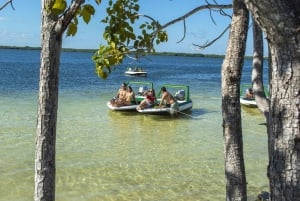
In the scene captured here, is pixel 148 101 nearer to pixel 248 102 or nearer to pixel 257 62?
pixel 248 102

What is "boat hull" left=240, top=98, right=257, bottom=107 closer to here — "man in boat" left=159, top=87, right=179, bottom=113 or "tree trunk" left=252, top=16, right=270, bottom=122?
"man in boat" left=159, top=87, right=179, bottom=113

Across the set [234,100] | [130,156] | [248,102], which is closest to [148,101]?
[248,102]

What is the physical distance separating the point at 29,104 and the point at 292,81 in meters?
21.5

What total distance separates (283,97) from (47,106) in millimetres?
1675

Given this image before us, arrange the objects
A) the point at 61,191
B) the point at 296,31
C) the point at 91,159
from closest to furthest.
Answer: the point at 296,31
the point at 61,191
the point at 91,159

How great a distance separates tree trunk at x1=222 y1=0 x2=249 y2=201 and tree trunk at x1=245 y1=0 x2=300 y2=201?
1.92m

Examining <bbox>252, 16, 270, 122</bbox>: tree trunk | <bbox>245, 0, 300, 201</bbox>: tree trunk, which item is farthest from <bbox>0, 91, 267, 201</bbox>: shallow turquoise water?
<bbox>245, 0, 300, 201</bbox>: tree trunk

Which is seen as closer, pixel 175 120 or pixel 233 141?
pixel 233 141

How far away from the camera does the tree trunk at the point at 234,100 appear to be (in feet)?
12.0

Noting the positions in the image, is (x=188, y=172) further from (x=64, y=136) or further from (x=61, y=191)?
(x=64, y=136)

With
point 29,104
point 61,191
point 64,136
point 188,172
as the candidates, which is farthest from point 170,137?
point 29,104

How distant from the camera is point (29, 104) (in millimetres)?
22250

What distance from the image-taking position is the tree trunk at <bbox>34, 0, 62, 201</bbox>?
9.35 ft

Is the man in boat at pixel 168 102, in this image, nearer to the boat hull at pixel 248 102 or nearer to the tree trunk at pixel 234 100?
the boat hull at pixel 248 102
